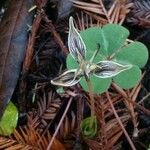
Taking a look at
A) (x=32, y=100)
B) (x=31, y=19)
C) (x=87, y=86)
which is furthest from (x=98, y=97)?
(x=31, y=19)

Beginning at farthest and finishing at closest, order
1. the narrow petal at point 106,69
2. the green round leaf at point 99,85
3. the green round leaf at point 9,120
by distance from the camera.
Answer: the green round leaf at point 9,120, the green round leaf at point 99,85, the narrow petal at point 106,69

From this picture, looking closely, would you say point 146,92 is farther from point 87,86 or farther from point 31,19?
→ point 31,19

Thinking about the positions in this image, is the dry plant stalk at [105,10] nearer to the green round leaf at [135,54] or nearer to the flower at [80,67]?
the green round leaf at [135,54]

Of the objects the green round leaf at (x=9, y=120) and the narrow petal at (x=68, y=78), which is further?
the green round leaf at (x=9, y=120)

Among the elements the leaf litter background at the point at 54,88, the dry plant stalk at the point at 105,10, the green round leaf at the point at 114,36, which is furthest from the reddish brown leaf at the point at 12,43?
the green round leaf at the point at 114,36

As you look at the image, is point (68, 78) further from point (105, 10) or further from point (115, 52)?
point (105, 10)

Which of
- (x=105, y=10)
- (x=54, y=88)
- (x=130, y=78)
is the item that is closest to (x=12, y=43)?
(x=54, y=88)

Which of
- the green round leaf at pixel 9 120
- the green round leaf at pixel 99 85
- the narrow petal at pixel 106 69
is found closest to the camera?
the narrow petal at pixel 106 69

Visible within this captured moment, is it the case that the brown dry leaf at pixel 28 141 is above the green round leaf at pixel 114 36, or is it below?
below
